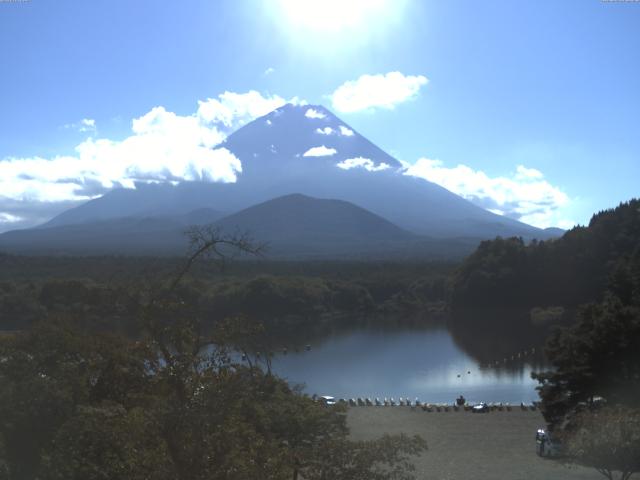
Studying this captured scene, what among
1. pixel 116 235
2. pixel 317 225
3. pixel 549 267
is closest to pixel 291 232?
pixel 317 225

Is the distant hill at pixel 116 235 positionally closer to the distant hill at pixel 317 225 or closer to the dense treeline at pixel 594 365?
the distant hill at pixel 317 225

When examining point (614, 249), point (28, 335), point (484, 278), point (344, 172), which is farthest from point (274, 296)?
point (344, 172)

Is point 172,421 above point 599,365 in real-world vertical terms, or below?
above

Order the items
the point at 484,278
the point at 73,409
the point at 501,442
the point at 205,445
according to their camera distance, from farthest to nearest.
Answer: the point at 484,278, the point at 501,442, the point at 73,409, the point at 205,445

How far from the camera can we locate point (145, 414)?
302 centimetres

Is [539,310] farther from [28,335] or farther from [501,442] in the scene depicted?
[28,335]

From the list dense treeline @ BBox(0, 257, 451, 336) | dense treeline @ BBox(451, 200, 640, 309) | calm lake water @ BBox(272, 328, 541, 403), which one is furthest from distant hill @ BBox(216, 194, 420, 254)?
calm lake water @ BBox(272, 328, 541, 403)

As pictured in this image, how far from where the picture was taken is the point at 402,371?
2303cm

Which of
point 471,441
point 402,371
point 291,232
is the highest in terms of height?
point 291,232

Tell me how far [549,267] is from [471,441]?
27136 mm

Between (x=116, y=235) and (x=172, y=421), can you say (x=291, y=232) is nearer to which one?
(x=116, y=235)

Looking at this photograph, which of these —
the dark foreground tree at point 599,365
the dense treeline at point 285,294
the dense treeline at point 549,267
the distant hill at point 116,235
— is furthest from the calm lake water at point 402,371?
the distant hill at point 116,235

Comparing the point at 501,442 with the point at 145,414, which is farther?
the point at 501,442

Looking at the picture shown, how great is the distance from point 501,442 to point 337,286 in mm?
29391
